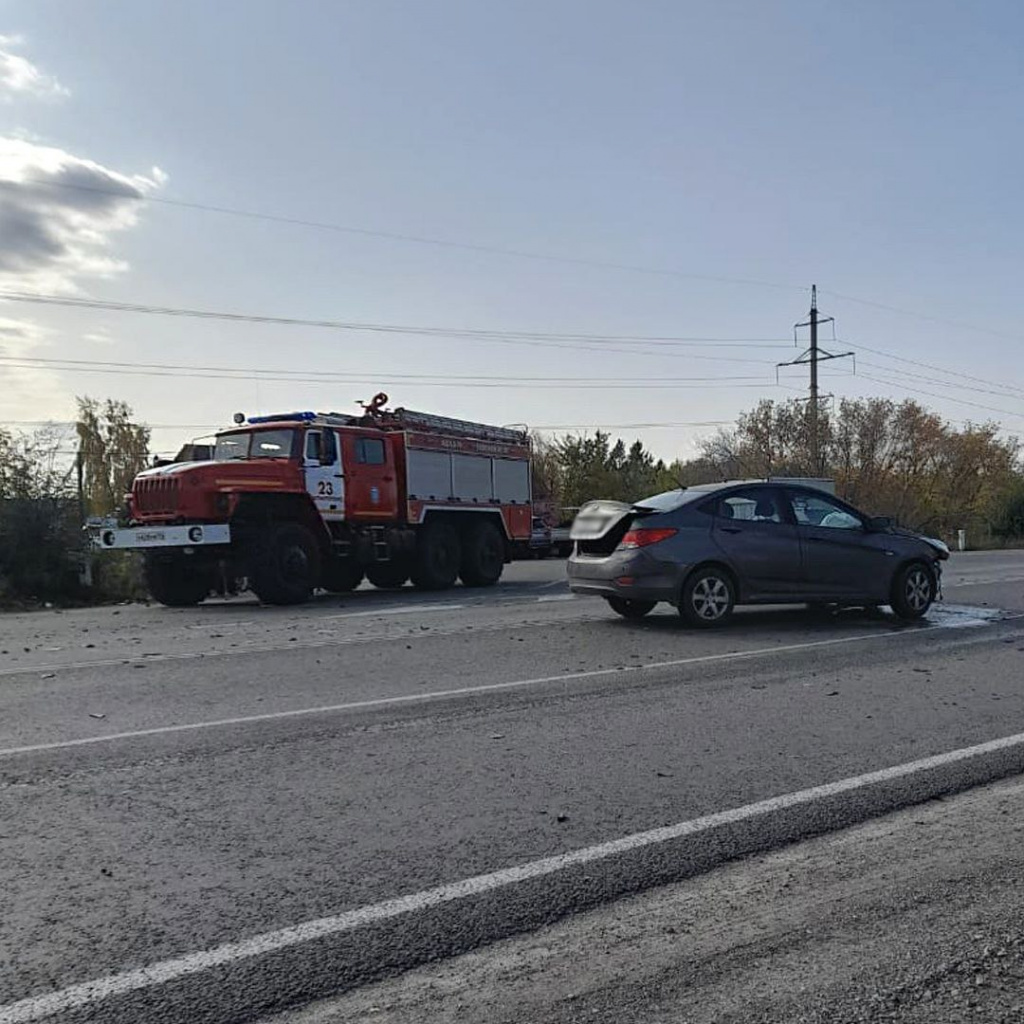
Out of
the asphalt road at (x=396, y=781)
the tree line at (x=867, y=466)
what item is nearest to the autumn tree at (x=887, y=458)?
the tree line at (x=867, y=466)

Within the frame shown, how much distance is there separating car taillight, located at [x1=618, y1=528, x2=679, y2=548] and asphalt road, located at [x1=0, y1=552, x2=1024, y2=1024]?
3.35 ft

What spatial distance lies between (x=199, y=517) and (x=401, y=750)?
9710 mm

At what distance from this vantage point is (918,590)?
11.7m

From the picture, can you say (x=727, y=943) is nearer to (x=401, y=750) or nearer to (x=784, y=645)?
(x=401, y=750)

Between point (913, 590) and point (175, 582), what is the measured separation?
10519 millimetres

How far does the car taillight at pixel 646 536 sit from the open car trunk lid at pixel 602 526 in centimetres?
14

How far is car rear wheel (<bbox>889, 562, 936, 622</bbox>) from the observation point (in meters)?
11.6

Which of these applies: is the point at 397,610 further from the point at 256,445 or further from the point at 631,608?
the point at 256,445

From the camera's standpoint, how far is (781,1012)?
288cm

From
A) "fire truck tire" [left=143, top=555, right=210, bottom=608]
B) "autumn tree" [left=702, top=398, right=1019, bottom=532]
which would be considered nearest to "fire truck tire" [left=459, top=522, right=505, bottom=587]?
"fire truck tire" [left=143, top=555, right=210, bottom=608]

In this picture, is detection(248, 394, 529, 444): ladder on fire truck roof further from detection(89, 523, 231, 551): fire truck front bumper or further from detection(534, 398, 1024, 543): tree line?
detection(534, 398, 1024, 543): tree line

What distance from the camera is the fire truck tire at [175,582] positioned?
15.5 m

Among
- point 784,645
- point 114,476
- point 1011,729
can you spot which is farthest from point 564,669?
point 114,476

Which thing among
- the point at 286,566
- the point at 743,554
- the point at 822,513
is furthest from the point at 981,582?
the point at 286,566
